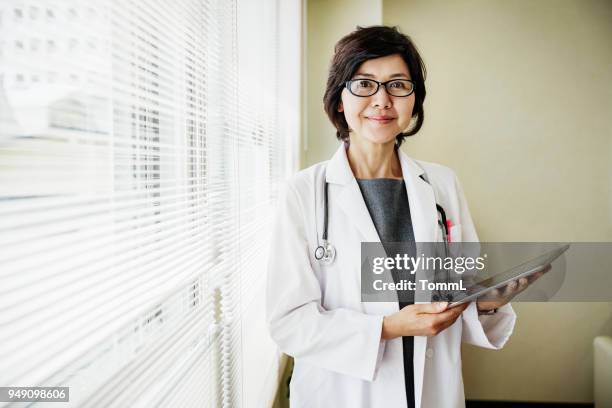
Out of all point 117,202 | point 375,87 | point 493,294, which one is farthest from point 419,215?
point 117,202

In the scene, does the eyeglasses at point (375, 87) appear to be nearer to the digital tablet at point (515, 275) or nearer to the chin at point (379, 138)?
the chin at point (379, 138)

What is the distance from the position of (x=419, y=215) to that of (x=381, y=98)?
36 cm

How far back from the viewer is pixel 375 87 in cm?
103

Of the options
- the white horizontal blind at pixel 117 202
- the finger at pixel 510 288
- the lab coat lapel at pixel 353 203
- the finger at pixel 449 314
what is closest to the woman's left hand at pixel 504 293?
the finger at pixel 510 288

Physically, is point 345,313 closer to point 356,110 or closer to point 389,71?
point 356,110

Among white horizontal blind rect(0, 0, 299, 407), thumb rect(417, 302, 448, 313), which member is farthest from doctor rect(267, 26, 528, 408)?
white horizontal blind rect(0, 0, 299, 407)

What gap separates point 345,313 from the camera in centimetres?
94

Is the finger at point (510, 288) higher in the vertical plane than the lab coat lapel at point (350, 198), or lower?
lower

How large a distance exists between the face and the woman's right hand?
0.49 metres

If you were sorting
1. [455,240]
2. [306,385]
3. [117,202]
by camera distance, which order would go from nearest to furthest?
[117,202], [306,385], [455,240]

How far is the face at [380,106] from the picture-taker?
1.02 meters

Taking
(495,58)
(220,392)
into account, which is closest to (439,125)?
(495,58)

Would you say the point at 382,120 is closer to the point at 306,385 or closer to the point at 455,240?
the point at 455,240

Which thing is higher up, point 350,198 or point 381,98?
point 381,98
